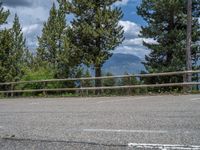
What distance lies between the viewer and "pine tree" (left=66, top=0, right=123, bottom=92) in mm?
34188

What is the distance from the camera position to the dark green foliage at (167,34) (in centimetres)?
3181

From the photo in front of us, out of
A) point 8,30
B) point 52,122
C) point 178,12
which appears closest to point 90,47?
point 178,12

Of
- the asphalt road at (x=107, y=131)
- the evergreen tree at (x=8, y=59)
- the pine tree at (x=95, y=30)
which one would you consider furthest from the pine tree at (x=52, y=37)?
the asphalt road at (x=107, y=131)

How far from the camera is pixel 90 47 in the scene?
35.7m

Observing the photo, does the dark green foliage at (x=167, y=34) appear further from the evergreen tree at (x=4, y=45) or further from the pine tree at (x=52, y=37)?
the pine tree at (x=52, y=37)

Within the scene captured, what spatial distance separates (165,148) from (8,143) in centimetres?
314

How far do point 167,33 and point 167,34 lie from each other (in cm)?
30

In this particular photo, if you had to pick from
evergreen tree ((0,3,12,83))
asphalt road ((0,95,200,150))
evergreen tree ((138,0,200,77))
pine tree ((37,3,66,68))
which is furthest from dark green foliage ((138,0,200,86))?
pine tree ((37,3,66,68))

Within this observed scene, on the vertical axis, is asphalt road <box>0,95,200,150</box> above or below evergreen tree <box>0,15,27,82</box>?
below

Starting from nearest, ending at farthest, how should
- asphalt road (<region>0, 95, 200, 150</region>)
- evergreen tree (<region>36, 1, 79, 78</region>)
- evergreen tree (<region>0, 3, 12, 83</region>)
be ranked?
asphalt road (<region>0, 95, 200, 150</region>) → evergreen tree (<region>0, 3, 12, 83</region>) → evergreen tree (<region>36, 1, 79, 78</region>)

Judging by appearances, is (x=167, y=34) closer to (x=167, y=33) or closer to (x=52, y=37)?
(x=167, y=33)

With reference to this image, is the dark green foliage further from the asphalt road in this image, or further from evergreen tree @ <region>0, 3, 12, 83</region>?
the asphalt road

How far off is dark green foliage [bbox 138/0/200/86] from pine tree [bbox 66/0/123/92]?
7.42ft

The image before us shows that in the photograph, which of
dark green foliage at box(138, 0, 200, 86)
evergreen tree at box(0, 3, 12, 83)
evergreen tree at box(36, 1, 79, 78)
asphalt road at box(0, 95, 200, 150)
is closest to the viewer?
asphalt road at box(0, 95, 200, 150)
